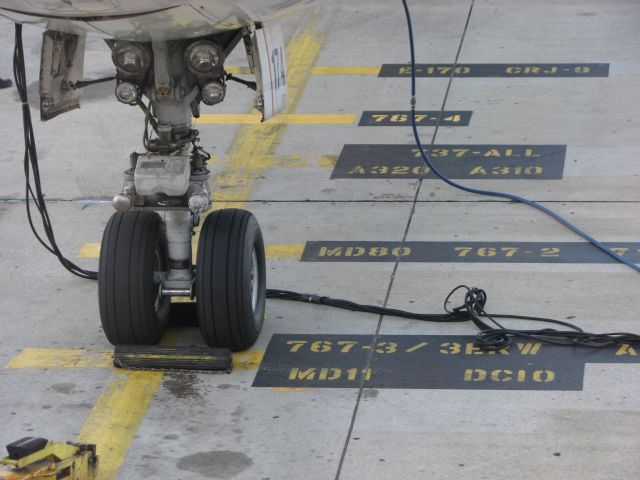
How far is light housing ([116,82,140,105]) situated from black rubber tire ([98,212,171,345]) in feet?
2.03

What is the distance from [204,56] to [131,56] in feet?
1.12

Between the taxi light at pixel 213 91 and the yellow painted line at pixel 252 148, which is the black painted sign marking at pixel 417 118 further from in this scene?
the taxi light at pixel 213 91

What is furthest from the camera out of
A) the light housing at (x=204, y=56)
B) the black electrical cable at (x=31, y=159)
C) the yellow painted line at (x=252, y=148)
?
the yellow painted line at (x=252, y=148)

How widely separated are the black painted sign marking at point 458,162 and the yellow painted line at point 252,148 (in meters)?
0.64

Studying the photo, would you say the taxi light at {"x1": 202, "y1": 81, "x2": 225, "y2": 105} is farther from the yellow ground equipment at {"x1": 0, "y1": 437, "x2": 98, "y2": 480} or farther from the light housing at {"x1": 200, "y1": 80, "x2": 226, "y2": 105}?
the yellow ground equipment at {"x1": 0, "y1": 437, "x2": 98, "y2": 480}

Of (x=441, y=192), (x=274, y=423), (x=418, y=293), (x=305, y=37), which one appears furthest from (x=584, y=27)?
(x=274, y=423)

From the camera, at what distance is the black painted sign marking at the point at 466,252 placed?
730 cm

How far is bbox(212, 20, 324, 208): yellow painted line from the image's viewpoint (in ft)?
28.5

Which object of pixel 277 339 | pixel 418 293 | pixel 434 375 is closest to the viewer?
pixel 434 375

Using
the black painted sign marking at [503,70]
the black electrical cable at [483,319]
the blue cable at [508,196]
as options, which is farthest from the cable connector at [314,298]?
the black painted sign marking at [503,70]

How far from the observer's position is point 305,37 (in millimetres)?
12875

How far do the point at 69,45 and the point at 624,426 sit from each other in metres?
3.19

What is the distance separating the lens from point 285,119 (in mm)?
10359

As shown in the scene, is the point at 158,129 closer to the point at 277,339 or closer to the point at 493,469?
the point at 277,339
